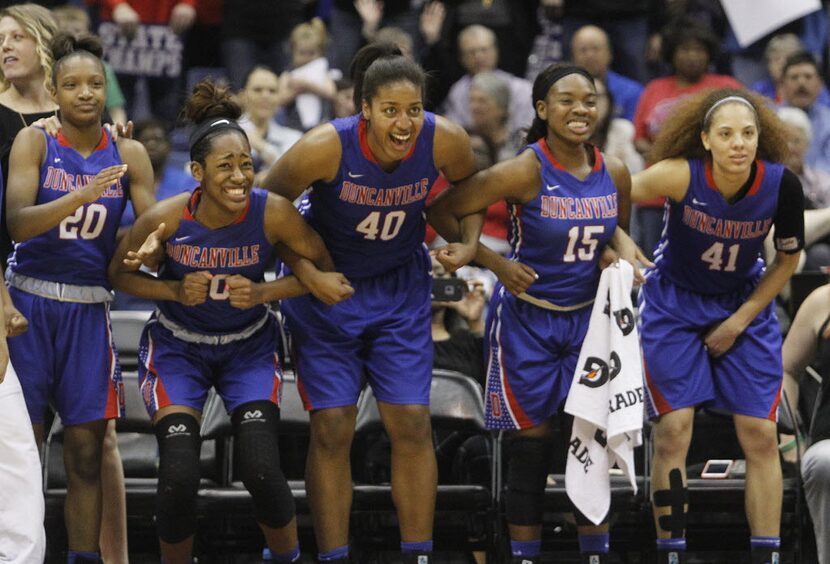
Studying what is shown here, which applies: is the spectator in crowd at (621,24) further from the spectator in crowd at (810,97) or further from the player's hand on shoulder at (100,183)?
the player's hand on shoulder at (100,183)

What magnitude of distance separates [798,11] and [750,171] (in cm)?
437

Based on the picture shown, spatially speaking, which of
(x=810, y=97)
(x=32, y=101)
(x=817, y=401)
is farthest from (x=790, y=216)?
(x=810, y=97)

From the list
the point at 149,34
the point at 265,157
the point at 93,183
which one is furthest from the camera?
the point at 149,34

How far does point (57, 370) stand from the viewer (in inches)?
205

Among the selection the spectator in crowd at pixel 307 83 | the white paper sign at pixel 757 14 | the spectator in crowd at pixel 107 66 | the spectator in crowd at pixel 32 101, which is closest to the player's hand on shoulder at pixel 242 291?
the spectator in crowd at pixel 32 101

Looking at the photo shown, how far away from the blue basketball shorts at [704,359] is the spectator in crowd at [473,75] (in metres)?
3.62

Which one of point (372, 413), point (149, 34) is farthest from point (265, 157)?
point (372, 413)

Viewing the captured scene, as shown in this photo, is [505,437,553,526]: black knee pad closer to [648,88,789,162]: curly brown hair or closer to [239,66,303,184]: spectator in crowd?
[648,88,789,162]: curly brown hair

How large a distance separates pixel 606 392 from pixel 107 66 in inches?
179

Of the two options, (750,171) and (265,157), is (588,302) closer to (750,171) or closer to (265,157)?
(750,171)

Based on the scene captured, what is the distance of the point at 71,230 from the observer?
5.21 m

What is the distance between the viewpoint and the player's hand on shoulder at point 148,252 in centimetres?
502

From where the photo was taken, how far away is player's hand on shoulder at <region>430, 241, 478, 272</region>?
524 centimetres

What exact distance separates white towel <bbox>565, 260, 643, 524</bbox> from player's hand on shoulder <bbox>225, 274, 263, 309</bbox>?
1263mm
